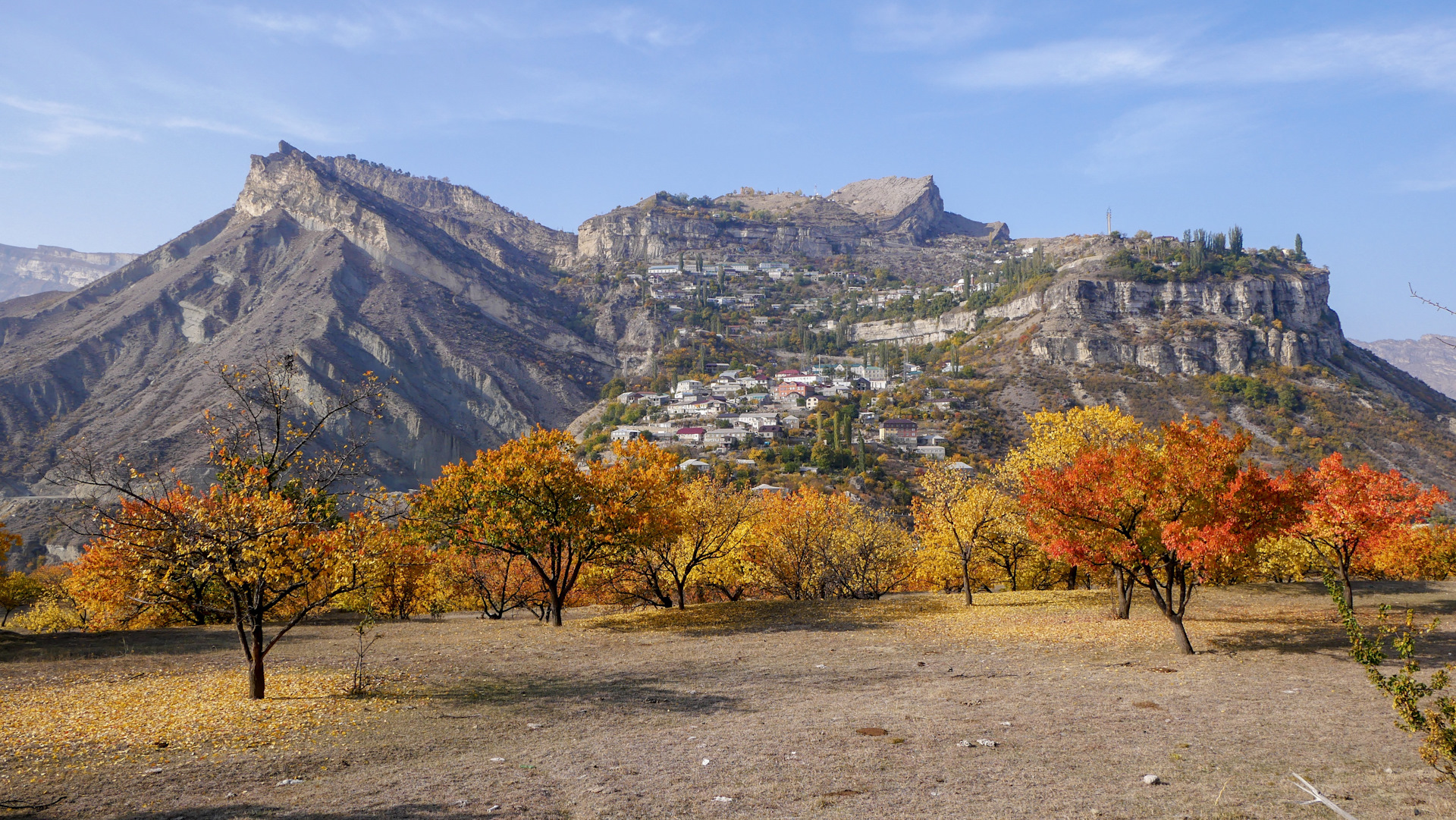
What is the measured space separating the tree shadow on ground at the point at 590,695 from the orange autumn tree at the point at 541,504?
902cm

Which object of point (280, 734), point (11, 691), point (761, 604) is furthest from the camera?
point (761, 604)

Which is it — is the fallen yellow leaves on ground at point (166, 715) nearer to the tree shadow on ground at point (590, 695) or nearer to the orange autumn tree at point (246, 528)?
the orange autumn tree at point (246, 528)

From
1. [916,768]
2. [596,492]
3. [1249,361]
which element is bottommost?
[916,768]

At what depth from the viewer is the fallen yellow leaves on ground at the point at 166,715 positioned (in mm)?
11562

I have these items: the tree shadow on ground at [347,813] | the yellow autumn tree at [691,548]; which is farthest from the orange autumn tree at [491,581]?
the tree shadow on ground at [347,813]

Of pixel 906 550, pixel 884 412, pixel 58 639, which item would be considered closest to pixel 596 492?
pixel 58 639

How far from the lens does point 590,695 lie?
1591cm

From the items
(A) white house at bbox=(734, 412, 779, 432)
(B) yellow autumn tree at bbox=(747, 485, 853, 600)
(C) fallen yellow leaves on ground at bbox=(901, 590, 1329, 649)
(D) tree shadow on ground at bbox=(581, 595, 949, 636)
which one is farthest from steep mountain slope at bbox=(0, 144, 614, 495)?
(C) fallen yellow leaves on ground at bbox=(901, 590, 1329, 649)

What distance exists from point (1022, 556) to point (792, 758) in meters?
34.6

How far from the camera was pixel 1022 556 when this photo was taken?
137 feet

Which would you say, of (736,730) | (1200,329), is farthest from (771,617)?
(1200,329)

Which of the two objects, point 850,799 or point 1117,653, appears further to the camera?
point 1117,653

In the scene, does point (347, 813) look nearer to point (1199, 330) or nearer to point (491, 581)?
point (491, 581)

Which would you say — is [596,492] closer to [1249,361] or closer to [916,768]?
[916,768]
